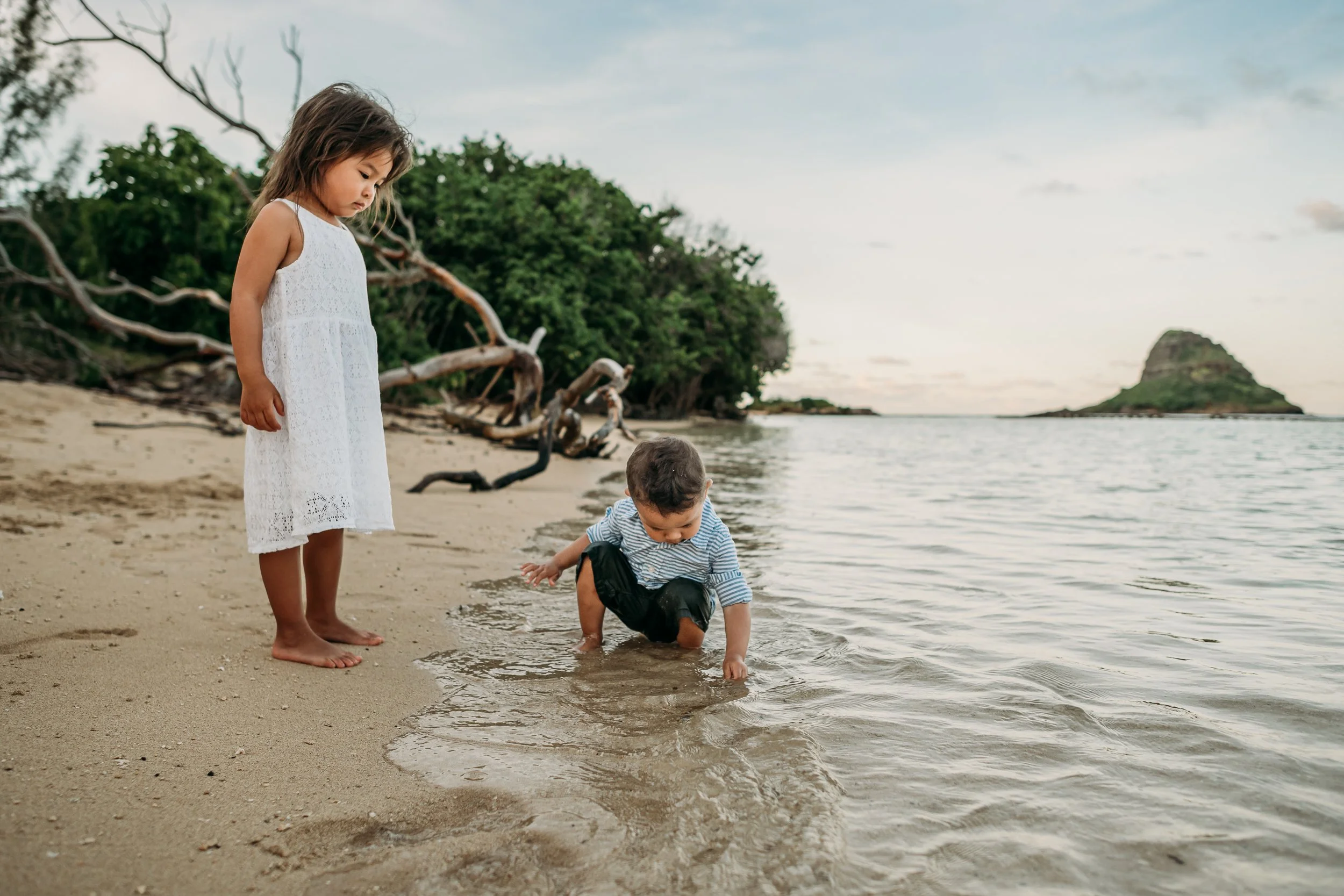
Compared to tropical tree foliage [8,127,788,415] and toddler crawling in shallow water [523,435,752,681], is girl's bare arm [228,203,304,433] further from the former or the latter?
tropical tree foliage [8,127,788,415]

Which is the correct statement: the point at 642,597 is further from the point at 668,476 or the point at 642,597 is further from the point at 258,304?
the point at 258,304

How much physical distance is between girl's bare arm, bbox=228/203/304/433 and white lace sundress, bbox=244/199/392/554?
39 mm

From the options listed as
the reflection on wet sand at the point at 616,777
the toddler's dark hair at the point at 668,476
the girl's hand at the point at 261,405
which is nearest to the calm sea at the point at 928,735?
the reflection on wet sand at the point at 616,777

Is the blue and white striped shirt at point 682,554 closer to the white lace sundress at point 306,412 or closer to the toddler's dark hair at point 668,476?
the toddler's dark hair at point 668,476

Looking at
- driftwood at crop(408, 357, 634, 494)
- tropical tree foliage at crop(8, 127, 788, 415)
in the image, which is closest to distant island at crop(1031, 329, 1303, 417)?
tropical tree foliage at crop(8, 127, 788, 415)

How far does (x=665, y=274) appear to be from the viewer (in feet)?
112

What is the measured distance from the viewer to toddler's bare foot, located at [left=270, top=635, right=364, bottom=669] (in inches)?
110

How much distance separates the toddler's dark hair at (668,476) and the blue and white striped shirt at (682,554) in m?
0.27

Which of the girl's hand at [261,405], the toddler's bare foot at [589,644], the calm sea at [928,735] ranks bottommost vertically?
the toddler's bare foot at [589,644]

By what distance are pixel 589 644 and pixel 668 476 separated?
0.81 metres

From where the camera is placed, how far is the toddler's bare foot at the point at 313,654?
9.15 ft

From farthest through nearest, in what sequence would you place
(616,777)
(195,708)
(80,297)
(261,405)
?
(80,297) → (261,405) → (195,708) → (616,777)

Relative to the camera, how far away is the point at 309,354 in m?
2.78

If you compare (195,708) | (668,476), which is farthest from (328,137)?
(195,708)
